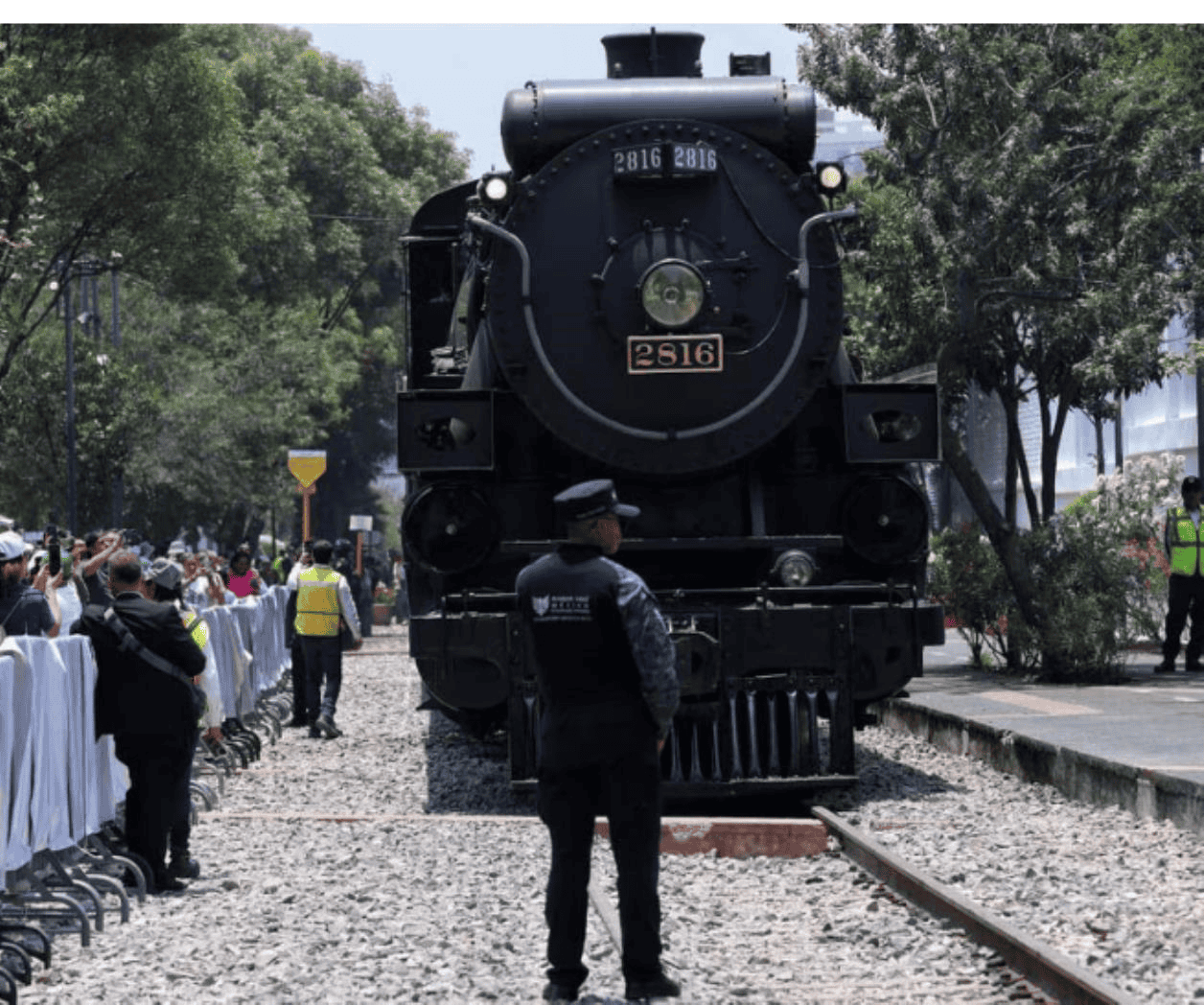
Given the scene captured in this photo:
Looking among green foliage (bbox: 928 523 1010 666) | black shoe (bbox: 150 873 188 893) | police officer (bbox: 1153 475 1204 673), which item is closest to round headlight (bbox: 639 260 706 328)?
black shoe (bbox: 150 873 188 893)

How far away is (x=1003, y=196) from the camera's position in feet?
68.5

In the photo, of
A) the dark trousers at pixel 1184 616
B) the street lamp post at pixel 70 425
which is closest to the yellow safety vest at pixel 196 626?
the dark trousers at pixel 1184 616

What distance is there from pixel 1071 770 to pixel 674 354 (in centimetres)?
341

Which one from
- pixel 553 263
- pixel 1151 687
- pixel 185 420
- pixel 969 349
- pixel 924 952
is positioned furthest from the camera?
pixel 185 420

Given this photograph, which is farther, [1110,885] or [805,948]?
[1110,885]

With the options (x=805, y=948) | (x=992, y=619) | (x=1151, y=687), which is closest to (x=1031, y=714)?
(x=1151, y=687)

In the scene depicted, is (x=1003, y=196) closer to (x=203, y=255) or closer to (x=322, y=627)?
(x=322, y=627)

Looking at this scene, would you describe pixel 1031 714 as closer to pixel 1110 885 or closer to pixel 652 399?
pixel 652 399

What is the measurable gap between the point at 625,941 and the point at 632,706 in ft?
2.49

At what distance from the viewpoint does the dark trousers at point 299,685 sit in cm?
1881

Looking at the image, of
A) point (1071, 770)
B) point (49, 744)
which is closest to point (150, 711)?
point (49, 744)

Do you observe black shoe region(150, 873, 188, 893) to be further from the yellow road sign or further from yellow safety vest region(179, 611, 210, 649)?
the yellow road sign

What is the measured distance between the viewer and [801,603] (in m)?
11.9

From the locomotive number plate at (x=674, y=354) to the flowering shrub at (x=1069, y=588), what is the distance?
27.5 feet
